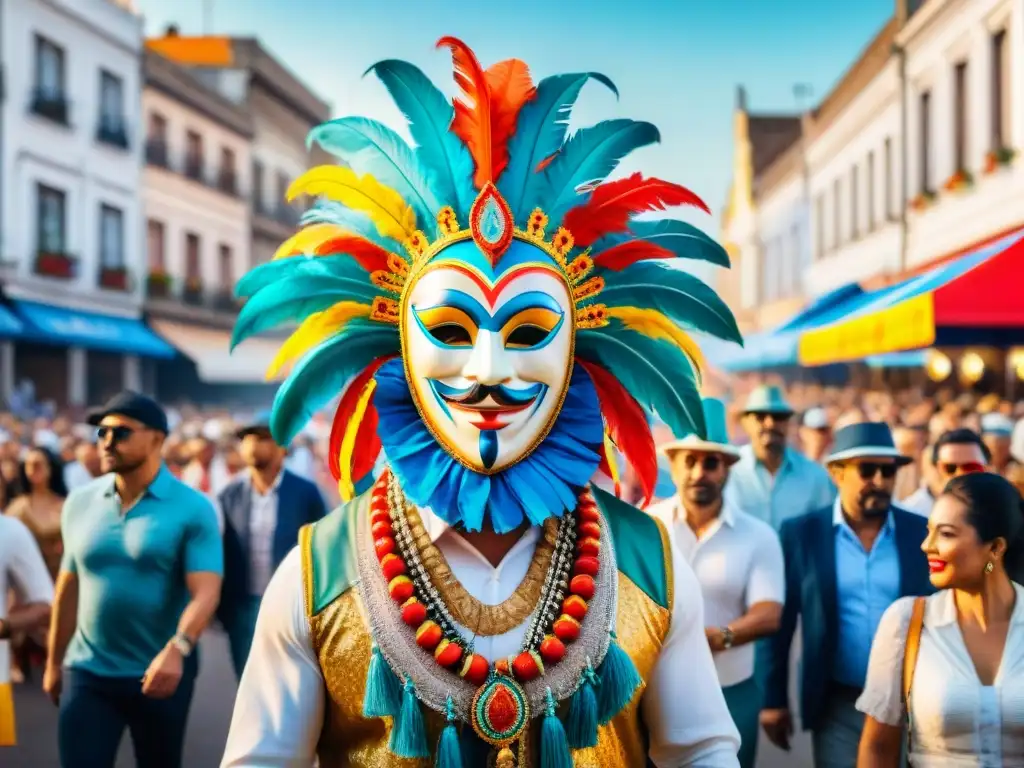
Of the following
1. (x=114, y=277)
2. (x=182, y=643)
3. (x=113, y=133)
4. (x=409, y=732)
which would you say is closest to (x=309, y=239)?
(x=409, y=732)

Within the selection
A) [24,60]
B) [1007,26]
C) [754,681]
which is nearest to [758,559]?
[754,681]

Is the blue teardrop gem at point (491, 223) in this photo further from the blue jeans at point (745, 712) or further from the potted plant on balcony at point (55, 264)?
the potted plant on balcony at point (55, 264)

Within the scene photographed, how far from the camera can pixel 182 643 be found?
4.87 meters

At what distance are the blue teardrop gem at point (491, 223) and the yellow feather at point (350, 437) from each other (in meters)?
0.47

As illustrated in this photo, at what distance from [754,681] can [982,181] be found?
1320 cm

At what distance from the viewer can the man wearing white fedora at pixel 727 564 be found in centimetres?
512

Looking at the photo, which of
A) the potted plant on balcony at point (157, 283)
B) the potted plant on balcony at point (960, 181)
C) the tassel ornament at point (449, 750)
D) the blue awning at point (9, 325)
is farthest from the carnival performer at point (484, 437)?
the potted plant on balcony at point (157, 283)

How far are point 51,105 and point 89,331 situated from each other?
433cm

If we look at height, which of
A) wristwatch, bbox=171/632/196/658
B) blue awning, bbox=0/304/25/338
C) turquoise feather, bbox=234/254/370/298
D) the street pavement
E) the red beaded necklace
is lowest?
the street pavement

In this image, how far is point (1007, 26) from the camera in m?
15.9

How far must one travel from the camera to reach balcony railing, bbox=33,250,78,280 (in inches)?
931

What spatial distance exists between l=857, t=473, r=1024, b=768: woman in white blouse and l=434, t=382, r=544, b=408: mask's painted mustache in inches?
60.4

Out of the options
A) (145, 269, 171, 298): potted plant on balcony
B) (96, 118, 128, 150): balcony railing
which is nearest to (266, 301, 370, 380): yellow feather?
(96, 118, 128, 150): balcony railing

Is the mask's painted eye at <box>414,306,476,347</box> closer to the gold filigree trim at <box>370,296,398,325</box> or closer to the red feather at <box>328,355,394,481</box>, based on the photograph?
the gold filigree trim at <box>370,296,398,325</box>
